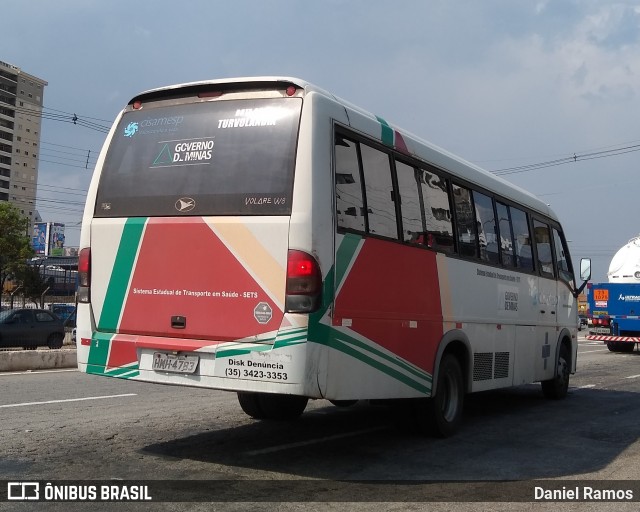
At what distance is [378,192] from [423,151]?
1263mm

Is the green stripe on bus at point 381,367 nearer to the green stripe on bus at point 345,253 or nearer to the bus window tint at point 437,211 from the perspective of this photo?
the green stripe on bus at point 345,253

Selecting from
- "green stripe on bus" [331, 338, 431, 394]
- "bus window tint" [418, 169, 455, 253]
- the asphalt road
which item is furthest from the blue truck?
"green stripe on bus" [331, 338, 431, 394]

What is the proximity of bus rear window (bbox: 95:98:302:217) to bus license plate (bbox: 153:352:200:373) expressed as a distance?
121 centimetres

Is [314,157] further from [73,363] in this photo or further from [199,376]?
[73,363]

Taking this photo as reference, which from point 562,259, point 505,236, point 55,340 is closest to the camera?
point 505,236

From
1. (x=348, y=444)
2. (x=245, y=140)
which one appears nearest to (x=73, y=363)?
(x=348, y=444)

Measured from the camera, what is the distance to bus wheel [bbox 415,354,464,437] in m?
7.72

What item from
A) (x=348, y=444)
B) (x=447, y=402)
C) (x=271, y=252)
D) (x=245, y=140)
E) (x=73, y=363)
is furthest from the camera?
(x=73, y=363)

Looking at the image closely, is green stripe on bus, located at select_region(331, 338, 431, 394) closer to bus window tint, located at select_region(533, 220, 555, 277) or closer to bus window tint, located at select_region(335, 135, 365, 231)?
bus window tint, located at select_region(335, 135, 365, 231)

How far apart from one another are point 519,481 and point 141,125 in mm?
4578

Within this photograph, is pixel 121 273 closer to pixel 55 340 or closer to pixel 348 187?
pixel 348 187

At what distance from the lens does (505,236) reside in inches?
380

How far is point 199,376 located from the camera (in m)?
5.96

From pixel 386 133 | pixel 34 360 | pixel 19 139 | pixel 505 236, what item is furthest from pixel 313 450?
pixel 19 139
